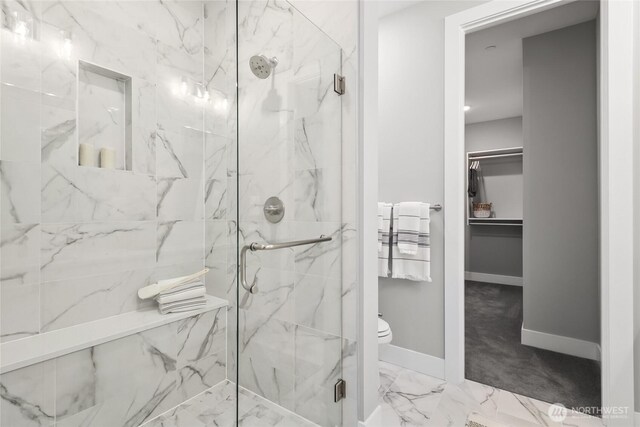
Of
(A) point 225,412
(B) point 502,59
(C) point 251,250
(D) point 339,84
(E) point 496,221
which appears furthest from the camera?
(E) point 496,221

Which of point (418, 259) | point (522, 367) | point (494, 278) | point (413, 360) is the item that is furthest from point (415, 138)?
point (494, 278)

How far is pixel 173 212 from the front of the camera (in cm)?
200

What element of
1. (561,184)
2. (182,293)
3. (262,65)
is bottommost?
(182,293)

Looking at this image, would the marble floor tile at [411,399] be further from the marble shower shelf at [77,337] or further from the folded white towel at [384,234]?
the marble shower shelf at [77,337]

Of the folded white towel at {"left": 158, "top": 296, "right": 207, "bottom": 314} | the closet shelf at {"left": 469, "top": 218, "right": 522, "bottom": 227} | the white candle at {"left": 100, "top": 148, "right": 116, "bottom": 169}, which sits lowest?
the folded white towel at {"left": 158, "top": 296, "right": 207, "bottom": 314}

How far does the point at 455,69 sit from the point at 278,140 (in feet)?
4.67

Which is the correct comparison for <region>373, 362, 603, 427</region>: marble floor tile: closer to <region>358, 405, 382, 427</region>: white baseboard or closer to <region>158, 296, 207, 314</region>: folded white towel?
<region>358, 405, 382, 427</region>: white baseboard

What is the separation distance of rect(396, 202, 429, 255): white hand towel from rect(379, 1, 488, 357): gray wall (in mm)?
102

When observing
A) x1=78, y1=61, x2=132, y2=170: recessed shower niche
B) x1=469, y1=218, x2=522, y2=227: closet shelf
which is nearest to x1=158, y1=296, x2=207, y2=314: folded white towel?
x1=78, y1=61, x2=132, y2=170: recessed shower niche

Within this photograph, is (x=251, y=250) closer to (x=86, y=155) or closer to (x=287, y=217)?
(x=287, y=217)

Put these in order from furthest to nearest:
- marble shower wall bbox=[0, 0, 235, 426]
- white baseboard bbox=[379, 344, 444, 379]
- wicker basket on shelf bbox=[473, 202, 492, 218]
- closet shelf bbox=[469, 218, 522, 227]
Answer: wicker basket on shelf bbox=[473, 202, 492, 218] → closet shelf bbox=[469, 218, 522, 227] → white baseboard bbox=[379, 344, 444, 379] → marble shower wall bbox=[0, 0, 235, 426]

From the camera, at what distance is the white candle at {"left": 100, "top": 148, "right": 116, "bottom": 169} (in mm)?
1686

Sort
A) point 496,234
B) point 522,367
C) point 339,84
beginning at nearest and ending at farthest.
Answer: point 339,84 → point 522,367 → point 496,234

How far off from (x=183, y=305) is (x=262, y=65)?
56.6 inches
